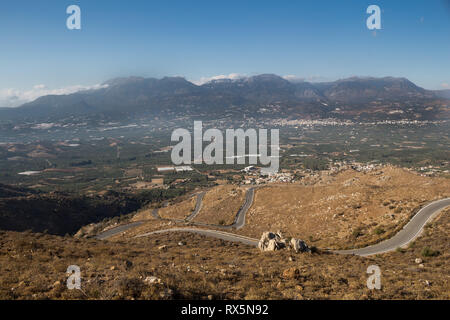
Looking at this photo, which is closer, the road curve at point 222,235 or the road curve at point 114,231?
the road curve at point 222,235

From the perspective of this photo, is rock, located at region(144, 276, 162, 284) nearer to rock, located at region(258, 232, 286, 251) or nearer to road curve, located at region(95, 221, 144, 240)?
rock, located at region(258, 232, 286, 251)

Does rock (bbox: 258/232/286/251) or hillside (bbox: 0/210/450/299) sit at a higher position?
hillside (bbox: 0/210/450/299)

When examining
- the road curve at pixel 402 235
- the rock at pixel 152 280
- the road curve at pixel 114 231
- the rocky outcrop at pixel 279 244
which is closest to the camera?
the rock at pixel 152 280

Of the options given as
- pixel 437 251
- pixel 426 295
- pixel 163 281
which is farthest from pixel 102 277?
pixel 437 251

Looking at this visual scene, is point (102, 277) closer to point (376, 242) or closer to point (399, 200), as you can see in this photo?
point (376, 242)

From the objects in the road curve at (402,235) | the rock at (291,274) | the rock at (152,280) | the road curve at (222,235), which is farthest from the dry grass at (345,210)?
the rock at (152,280)

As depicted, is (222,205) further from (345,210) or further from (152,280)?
(152,280)

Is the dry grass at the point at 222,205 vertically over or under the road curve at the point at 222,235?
under

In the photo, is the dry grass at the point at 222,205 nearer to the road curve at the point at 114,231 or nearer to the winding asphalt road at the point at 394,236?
the winding asphalt road at the point at 394,236

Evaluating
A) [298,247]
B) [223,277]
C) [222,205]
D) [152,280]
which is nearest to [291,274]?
[223,277]

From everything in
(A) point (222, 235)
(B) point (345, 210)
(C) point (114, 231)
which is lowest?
(C) point (114, 231)

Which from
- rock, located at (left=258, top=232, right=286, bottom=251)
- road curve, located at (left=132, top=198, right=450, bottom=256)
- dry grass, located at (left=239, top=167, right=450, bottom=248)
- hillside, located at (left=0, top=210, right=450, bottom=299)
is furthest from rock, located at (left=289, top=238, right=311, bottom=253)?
dry grass, located at (left=239, top=167, right=450, bottom=248)

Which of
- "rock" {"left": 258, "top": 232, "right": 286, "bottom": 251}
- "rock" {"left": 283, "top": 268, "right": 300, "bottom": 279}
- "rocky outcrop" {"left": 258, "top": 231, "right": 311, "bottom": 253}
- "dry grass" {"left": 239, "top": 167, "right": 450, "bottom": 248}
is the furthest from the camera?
"dry grass" {"left": 239, "top": 167, "right": 450, "bottom": 248}
